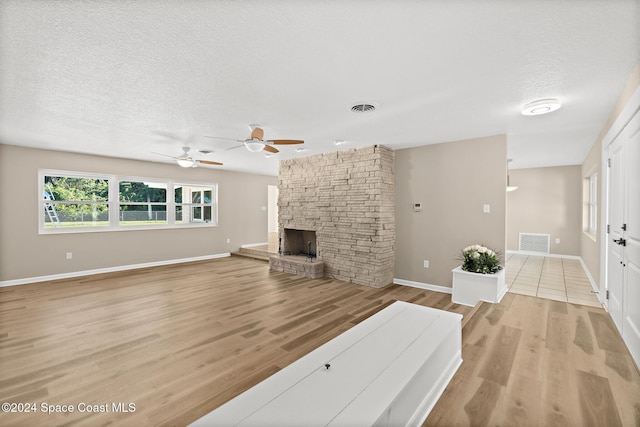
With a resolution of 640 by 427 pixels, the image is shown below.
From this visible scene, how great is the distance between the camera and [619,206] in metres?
2.67

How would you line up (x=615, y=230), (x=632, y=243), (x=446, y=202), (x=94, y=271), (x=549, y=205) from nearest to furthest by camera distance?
(x=632, y=243) → (x=615, y=230) → (x=446, y=202) → (x=94, y=271) → (x=549, y=205)

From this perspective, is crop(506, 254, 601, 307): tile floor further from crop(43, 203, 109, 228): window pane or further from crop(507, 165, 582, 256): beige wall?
crop(43, 203, 109, 228): window pane

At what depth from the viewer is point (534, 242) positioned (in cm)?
756

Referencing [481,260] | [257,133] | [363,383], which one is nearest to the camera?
[363,383]

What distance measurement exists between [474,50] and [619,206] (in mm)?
2213

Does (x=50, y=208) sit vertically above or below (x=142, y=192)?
below

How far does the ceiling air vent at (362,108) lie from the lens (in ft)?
9.87

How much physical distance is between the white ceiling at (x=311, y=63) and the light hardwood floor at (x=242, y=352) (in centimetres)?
233

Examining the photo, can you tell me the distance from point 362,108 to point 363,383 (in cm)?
264

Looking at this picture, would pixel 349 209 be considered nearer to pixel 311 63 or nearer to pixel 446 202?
pixel 446 202

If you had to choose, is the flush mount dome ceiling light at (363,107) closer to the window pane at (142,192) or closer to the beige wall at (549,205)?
the window pane at (142,192)

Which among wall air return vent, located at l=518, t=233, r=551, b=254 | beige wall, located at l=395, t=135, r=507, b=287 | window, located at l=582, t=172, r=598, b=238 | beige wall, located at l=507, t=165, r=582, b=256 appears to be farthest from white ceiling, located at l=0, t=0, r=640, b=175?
wall air return vent, located at l=518, t=233, r=551, b=254

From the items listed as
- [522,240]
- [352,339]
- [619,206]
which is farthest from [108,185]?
[522,240]

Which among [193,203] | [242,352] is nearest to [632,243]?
[242,352]
